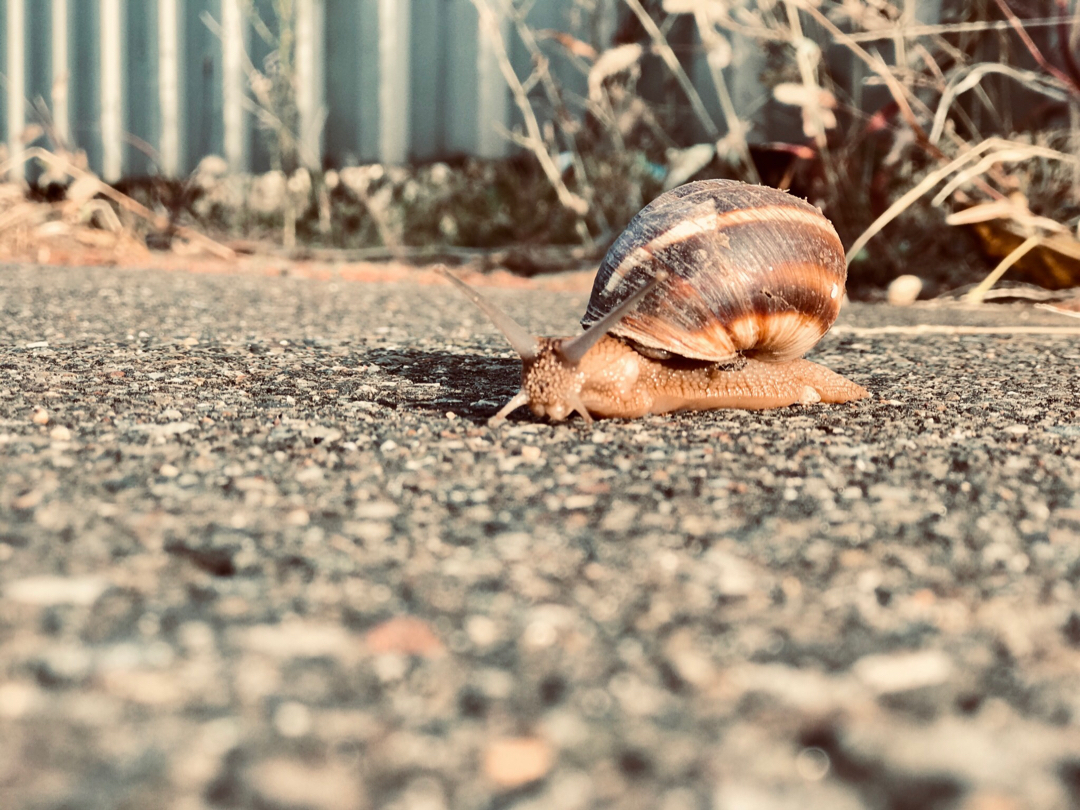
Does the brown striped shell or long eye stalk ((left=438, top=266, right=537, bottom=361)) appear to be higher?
the brown striped shell

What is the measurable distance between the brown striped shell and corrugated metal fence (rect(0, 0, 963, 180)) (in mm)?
2492

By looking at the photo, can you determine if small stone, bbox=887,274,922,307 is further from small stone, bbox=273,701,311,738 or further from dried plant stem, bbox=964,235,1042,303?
small stone, bbox=273,701,311,738

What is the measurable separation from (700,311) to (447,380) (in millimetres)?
498

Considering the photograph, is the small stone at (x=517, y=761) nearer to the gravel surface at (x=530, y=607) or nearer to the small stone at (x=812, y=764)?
the gravel surface at (x=530, y=607)

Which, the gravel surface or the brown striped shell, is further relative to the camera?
the brown striped shell

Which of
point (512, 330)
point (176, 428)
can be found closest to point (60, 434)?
point (176, 428)

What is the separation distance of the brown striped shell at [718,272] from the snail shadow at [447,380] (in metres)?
0.25

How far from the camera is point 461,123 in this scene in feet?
16.0

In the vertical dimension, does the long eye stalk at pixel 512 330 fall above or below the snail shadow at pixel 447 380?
above

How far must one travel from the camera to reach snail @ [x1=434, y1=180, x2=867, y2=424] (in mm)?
1573

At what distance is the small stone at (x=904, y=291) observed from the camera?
124 inches

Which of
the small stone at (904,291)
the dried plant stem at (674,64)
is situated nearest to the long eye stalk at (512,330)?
the small stone at (904,291)

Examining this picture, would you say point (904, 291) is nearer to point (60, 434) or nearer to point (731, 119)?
point (731, 119)

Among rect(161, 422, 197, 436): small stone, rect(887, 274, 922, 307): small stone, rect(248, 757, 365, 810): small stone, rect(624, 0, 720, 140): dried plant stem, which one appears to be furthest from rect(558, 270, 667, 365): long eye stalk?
rect(624, 0, 720, 140): dried plant stem
